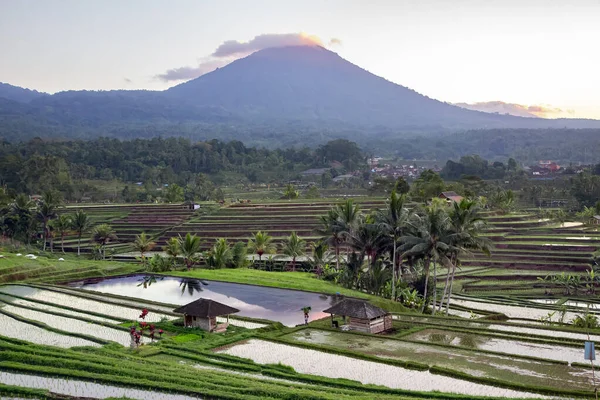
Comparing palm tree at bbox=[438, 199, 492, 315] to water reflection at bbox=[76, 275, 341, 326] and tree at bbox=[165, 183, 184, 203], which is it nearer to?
water reflection at bbox=[76, 275, 341, 326]

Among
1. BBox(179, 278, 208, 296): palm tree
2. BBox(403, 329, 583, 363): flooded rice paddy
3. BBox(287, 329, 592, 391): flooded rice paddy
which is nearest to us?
BBox(287, 329, 592, 391): flooded rice paddy

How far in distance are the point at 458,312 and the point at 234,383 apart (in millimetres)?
17973

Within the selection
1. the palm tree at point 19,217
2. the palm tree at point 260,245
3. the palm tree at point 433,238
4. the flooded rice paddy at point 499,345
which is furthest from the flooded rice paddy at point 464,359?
the palm tree at point 19,217

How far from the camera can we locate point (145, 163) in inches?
4245

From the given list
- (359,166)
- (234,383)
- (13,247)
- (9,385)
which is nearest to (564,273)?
(234,383)

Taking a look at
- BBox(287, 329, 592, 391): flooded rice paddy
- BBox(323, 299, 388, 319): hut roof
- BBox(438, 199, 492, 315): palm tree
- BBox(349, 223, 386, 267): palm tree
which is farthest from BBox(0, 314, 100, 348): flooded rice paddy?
BBox(438, 199, 492, 315): palm tree

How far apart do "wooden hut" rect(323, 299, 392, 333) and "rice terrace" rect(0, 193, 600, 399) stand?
2.2 inches

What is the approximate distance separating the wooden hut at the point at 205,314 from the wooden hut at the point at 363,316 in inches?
163

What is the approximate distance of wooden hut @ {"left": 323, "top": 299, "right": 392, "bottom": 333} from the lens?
68.1ft

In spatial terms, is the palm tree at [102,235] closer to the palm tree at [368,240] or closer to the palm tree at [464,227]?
the palm tree at [368,240]

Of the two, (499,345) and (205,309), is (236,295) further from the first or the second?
(499,345)

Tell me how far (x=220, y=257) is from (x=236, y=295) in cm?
1051

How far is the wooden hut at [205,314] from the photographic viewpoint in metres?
20.3

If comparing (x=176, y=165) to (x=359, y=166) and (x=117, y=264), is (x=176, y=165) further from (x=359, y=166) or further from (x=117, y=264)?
(x=117, y=264)
